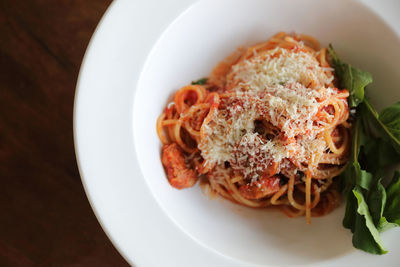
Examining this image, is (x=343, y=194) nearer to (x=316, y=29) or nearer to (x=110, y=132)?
(x=316, y=29)

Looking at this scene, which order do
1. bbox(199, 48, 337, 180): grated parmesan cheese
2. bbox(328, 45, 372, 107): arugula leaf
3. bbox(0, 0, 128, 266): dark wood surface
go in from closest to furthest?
bbox(199, 48, 337, 180): grated parmesan cheese
bbox(328, 45, 372, 107): arugula leaf
bbox(0, 0, 128, 266): dark wood surface

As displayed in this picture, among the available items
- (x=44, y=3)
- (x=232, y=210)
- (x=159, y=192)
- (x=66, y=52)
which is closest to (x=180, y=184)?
(x=159, y=192)

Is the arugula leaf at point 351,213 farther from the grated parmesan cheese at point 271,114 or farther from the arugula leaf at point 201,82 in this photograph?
the arugula leaf at point 201,82

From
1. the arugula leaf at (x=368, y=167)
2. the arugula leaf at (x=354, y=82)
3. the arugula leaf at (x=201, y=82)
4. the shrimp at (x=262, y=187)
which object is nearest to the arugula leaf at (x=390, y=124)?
the arugula leaf at (x=368, y=167)

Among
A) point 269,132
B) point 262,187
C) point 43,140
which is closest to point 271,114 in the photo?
point 269,132

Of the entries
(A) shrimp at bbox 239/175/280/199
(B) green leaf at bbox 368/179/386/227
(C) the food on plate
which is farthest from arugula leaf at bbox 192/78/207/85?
(B) green leaf at bbox 368/179/386/227

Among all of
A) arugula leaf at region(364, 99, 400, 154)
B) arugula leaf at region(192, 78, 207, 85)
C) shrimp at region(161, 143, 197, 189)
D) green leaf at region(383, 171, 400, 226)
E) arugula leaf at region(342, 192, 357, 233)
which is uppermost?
arugula leaf at region(192, 78, 207, 85)

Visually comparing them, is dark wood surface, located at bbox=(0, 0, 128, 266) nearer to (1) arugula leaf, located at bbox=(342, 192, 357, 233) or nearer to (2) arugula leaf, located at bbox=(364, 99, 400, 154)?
(1) arugula leaf, located at bbox=(342, 192, 357, 233)
